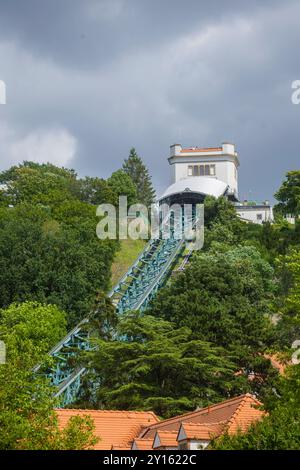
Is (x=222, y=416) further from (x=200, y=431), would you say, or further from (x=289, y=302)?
(x=200, y=431)

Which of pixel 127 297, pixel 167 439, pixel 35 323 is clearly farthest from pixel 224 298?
pixel 167 439

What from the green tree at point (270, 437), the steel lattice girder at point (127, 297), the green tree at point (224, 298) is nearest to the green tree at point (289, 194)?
the green tree at point (224, 298)

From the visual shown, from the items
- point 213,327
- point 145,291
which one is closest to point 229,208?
point 145,291

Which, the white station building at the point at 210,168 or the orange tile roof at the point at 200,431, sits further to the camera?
the white station building at the point at 210,168

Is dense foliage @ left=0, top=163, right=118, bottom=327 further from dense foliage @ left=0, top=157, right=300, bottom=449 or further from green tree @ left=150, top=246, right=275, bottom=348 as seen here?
green tree @ left=150, top=246, right=275, bottom=348

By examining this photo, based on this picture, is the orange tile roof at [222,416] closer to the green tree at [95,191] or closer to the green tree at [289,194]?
the green tree at [289,194]

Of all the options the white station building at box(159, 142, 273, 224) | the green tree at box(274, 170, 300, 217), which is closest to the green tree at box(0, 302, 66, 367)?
the green tree at box(274, 170, 300, 217)
